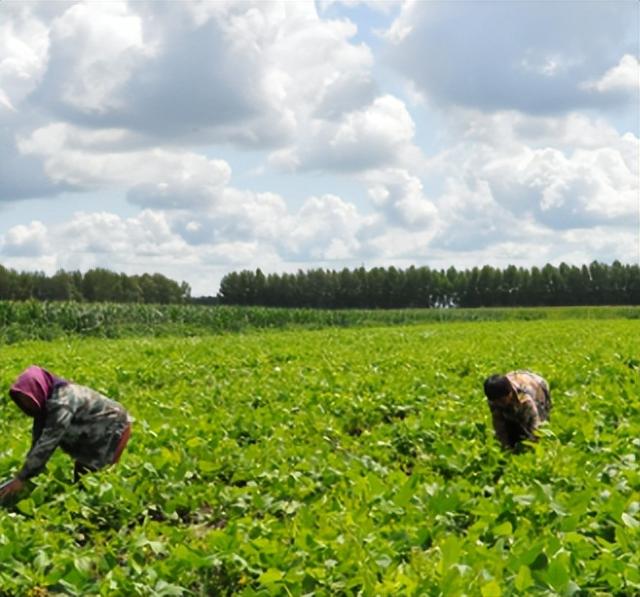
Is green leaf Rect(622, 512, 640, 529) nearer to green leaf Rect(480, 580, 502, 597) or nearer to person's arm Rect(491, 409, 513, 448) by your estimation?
green leaf Rect(480, 580, 502, 597)

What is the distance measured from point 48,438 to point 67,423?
0.64ft

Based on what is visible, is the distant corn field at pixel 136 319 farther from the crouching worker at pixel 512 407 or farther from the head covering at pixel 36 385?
the crouching worker at pixel 512 407

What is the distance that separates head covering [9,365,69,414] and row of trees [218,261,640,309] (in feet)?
308

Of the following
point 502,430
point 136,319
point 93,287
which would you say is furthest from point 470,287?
point 502,430

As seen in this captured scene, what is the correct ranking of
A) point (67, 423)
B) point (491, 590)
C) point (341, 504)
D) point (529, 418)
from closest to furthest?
point (491, 590) < point (341, 504) < point (67, 423) < point (529, 418)

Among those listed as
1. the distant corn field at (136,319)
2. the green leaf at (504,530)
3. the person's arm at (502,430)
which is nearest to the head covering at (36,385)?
the green leaf at (504,530)

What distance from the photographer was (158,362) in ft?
58.3

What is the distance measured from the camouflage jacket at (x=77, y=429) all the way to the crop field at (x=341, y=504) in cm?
→ 21

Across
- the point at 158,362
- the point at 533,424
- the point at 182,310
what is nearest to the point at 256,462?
the point at 533,424

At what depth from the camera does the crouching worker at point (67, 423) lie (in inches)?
261

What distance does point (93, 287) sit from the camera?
83438 millimetres

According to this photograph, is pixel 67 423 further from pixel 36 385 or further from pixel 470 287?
pixel 470 287

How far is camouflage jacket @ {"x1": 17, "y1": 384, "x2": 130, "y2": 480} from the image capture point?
6711mm

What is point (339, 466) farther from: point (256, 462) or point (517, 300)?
point (517, 300)
